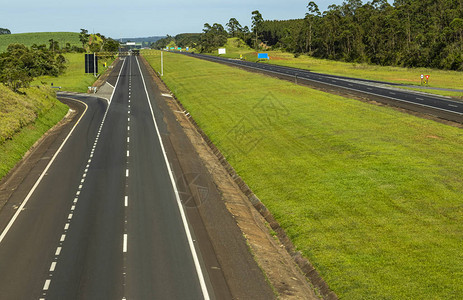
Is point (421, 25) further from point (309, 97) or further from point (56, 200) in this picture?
point (56, 200)

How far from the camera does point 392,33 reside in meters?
146

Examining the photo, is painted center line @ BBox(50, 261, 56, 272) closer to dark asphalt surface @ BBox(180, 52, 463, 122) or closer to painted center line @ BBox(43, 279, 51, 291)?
painted center line @ BBox(43, 279, 51, 291)

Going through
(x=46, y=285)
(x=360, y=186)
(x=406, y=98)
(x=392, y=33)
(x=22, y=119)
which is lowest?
(x=46, y=285)

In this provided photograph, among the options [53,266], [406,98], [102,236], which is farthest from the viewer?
[406,98]

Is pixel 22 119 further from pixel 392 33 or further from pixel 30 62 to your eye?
pixel 392 33

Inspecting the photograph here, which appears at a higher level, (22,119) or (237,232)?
(22,119)

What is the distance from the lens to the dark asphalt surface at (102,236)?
1812 centimetres

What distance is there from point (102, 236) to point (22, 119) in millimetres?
27661

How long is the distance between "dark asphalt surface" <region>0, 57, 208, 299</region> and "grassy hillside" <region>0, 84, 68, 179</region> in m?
3.94

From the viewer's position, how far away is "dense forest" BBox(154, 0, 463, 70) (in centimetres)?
12012

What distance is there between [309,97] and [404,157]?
3128 centimetres

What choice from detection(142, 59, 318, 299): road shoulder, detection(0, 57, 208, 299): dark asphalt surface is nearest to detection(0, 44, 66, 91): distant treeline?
detection(0, 57, 208, 299): dark asphalt surface

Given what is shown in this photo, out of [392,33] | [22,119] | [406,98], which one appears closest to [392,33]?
[392,33]

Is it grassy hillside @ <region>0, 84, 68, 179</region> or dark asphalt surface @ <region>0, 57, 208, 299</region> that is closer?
dark asphalt surface @ <region>0, 57, 208, 299</region>
